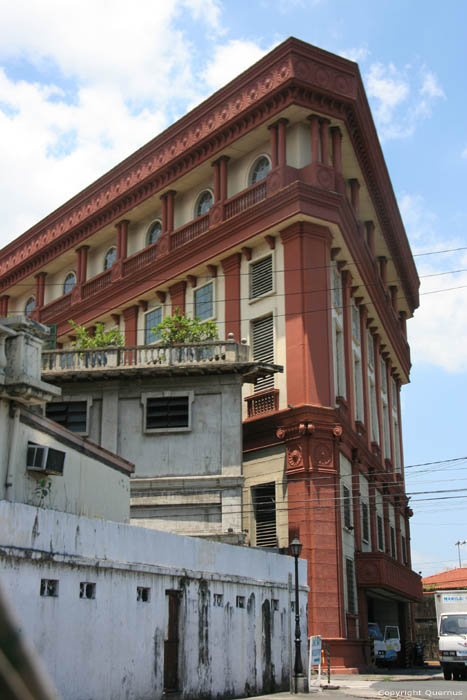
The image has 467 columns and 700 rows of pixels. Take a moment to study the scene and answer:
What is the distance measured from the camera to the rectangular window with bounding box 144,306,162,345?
121 ft

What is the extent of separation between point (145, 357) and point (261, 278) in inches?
265

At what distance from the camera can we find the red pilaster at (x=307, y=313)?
29500 millimetres

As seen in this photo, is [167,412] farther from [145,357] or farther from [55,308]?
[55,308]

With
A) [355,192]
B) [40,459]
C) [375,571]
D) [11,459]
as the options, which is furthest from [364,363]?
[11,459]

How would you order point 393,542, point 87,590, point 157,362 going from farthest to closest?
point 393,542 → point 157,362 → point 87,590

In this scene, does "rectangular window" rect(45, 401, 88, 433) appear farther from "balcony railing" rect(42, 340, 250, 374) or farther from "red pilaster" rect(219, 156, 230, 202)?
"red pilaster" rect(219, 156, 230, 202)

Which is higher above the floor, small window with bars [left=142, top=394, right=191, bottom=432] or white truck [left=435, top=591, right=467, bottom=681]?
small window with bars [left=142, top=394, right=191, bottom=432]

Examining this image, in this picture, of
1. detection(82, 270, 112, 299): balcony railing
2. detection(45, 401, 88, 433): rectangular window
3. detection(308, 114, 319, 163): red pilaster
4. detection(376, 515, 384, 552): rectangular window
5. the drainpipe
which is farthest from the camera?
detection(82, 270, 112, 299): balcony railing

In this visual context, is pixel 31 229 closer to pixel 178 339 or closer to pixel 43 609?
pixel 178 339

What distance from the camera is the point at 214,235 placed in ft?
112

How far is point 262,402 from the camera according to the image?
30.5 meters

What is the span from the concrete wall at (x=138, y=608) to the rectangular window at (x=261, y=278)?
13731 mm

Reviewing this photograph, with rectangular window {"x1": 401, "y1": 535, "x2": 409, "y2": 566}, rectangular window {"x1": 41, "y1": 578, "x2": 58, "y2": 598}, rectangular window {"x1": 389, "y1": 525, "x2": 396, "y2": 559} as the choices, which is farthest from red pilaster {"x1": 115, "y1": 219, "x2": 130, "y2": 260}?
rectangular window {"x1": 41, "y1": 578, "x2": 58, "y2": 598}

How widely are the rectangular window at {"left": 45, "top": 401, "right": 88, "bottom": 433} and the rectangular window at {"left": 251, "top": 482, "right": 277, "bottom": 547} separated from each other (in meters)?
6.72
